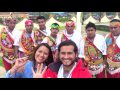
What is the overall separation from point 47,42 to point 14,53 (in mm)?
474

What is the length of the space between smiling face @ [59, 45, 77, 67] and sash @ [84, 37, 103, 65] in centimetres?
18

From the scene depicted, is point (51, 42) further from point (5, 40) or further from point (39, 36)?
point (5, 40)

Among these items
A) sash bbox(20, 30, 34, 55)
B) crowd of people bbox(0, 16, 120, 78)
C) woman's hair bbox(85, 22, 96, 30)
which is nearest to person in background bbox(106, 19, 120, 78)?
crowd of people bbox(0, 16, 120, 78)

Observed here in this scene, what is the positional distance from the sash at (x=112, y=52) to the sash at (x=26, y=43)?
1.03m

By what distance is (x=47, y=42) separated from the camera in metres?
7.11

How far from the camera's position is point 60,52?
7.07 metres

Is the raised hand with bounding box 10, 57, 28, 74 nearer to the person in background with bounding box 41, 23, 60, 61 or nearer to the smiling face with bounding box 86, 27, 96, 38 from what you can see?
the person in background with bounding box 41, 23, 60, 61

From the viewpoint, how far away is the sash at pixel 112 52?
7.09 metres

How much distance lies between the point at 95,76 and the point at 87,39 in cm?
51
